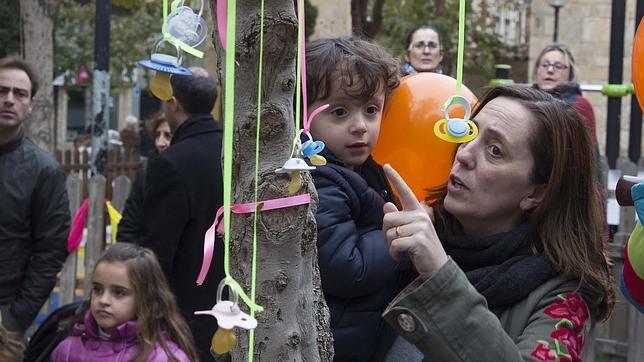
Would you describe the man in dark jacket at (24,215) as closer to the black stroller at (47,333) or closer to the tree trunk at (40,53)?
the black stroller at (47,333)

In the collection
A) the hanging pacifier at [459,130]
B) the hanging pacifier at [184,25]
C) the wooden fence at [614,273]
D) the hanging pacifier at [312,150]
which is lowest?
the wooden fence at [614,273]

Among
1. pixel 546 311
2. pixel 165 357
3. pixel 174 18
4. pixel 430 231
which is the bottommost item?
pixel 165 357

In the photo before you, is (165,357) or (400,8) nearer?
(165,357)

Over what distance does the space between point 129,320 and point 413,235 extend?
219 cm

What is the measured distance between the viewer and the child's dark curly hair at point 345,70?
2.40m

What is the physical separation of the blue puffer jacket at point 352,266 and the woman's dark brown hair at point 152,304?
1.42 m

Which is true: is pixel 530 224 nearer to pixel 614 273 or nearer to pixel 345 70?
pixel 345 70

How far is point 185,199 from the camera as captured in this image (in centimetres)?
393

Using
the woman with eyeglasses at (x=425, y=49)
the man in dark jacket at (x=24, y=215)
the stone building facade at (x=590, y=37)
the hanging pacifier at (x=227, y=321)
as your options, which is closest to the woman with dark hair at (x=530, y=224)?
the hanging pacifier at (x=227, y=321)

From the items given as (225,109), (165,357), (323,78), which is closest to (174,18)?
(225,109)

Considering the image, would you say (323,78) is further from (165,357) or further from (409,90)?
(165,357)

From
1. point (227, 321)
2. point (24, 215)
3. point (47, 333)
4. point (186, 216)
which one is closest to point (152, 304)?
point (186, 216)

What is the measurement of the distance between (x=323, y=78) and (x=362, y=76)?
0.30 ft

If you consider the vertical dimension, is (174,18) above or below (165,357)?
above
